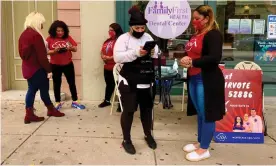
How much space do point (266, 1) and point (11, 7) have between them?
16.4ft

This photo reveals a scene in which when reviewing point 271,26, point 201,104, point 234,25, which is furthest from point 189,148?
point 271,26

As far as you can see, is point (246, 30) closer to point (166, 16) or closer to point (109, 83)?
point (166, 16)

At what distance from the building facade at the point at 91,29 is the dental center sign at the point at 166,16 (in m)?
0.26

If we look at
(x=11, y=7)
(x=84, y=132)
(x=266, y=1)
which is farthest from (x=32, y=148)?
(x=266, y=1)

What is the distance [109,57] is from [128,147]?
2110 millimetres

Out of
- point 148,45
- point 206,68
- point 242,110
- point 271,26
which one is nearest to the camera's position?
point 206,68

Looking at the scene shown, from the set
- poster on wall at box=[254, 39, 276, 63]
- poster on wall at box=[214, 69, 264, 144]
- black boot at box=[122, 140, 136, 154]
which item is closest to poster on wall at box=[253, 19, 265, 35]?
poster on wall at box=[254, 39, 276, 63]

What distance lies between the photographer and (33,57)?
4.64m

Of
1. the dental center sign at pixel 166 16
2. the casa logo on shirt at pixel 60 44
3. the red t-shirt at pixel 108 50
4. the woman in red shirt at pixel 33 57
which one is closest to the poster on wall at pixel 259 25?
the dental center sign at pixel 166 16

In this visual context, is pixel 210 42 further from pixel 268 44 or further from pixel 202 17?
pixel 268 44

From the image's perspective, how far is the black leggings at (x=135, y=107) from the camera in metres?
3.75

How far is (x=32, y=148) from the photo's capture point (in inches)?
155

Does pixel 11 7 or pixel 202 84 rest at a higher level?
pixel 11 7

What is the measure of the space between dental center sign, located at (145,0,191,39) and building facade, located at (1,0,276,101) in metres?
0.26
